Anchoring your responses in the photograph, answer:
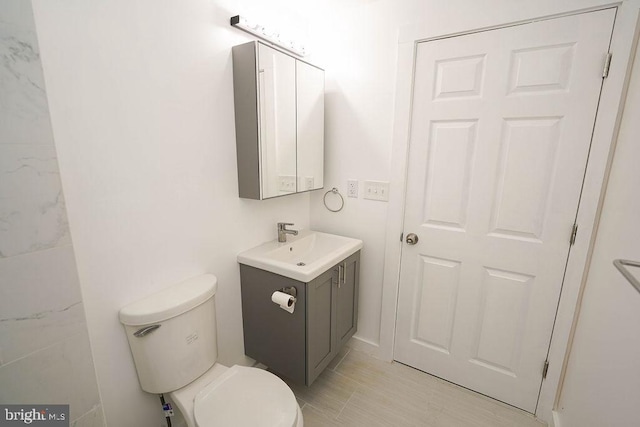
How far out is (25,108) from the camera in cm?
77

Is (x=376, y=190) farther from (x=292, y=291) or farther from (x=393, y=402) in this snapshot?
(x=393, y=402)

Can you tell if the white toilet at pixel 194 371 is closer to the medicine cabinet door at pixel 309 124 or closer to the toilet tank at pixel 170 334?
the toilet tank at pixel 170 334

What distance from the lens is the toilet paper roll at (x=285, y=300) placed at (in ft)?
4.57

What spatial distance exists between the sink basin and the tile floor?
814 millimetres

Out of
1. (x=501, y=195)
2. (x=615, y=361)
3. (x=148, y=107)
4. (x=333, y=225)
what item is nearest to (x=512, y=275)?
(x=501, y=195)

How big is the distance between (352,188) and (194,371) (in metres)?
1.38

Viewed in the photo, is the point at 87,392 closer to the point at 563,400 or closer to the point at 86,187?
the point at 86,187

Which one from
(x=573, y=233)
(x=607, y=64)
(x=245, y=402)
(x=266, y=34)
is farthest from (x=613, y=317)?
(x=266, y=34)

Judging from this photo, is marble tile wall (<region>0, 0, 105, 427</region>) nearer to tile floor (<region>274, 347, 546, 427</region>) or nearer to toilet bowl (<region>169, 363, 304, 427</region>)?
toilet bowl (<region>169, 363, 304, 427</region>)

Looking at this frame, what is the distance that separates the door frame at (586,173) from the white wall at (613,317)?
4 cm

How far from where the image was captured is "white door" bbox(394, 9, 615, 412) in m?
1.31

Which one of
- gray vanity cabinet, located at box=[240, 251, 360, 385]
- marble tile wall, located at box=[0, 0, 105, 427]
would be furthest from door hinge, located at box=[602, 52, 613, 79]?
marble tile wall, located at box=[0, 0, 105, 427]

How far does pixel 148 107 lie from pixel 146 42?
0.81ft

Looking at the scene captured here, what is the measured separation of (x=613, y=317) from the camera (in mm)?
1042
